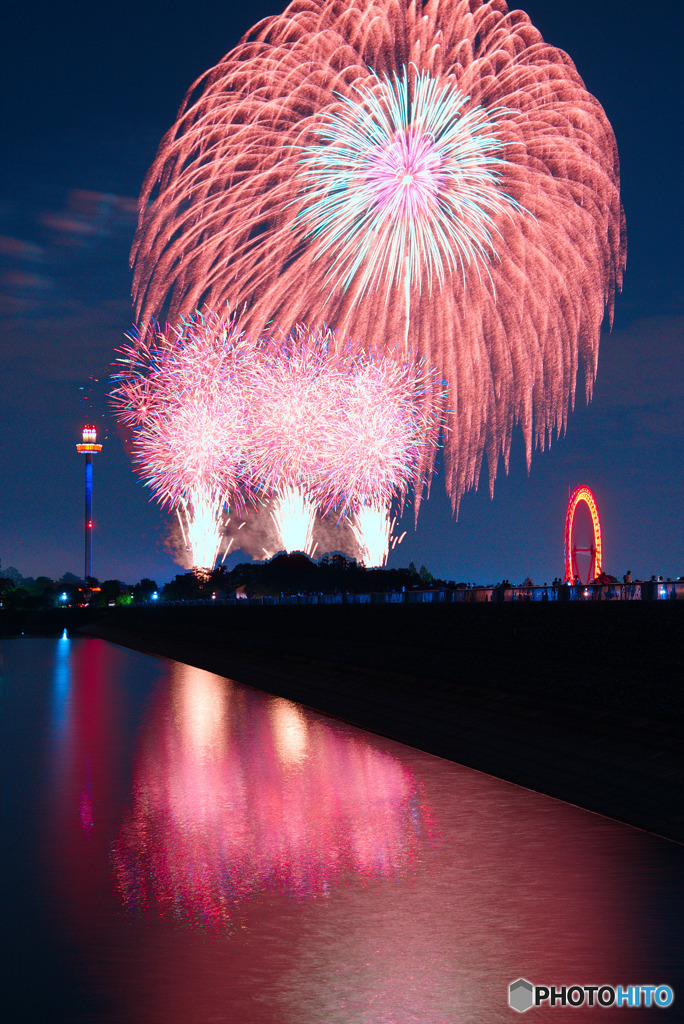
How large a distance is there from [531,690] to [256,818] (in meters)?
13.8

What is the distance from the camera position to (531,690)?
106 feet

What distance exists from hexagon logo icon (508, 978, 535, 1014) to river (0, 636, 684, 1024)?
12 cm

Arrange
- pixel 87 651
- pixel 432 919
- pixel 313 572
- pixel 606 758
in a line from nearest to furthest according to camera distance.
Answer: pixel 432 919
pixel 606 758
pixel 87 651
pixel 313 572

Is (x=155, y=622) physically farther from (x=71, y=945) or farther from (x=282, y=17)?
(x=71, y=945)

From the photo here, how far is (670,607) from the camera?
26.3 metres

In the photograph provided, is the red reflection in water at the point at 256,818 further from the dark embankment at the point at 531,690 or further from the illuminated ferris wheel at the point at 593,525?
the illuminated ferris wheel at the point at 593,525

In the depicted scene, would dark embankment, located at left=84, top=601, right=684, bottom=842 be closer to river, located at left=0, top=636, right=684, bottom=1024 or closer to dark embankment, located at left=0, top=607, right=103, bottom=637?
river, located at left=0, top=636, right=684, bottom=1024

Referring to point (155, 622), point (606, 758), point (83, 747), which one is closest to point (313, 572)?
point (155, 622)

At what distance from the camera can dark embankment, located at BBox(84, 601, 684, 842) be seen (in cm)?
2158

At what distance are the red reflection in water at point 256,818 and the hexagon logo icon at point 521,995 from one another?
3.83m

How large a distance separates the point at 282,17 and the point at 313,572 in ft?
336

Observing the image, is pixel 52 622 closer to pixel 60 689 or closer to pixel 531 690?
pixel 60 689

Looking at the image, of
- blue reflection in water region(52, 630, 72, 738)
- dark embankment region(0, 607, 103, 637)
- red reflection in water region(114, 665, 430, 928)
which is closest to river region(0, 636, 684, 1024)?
red reflection in water region(114, 665, 430, 928)

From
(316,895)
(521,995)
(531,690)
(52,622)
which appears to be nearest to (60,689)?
(531,690)
